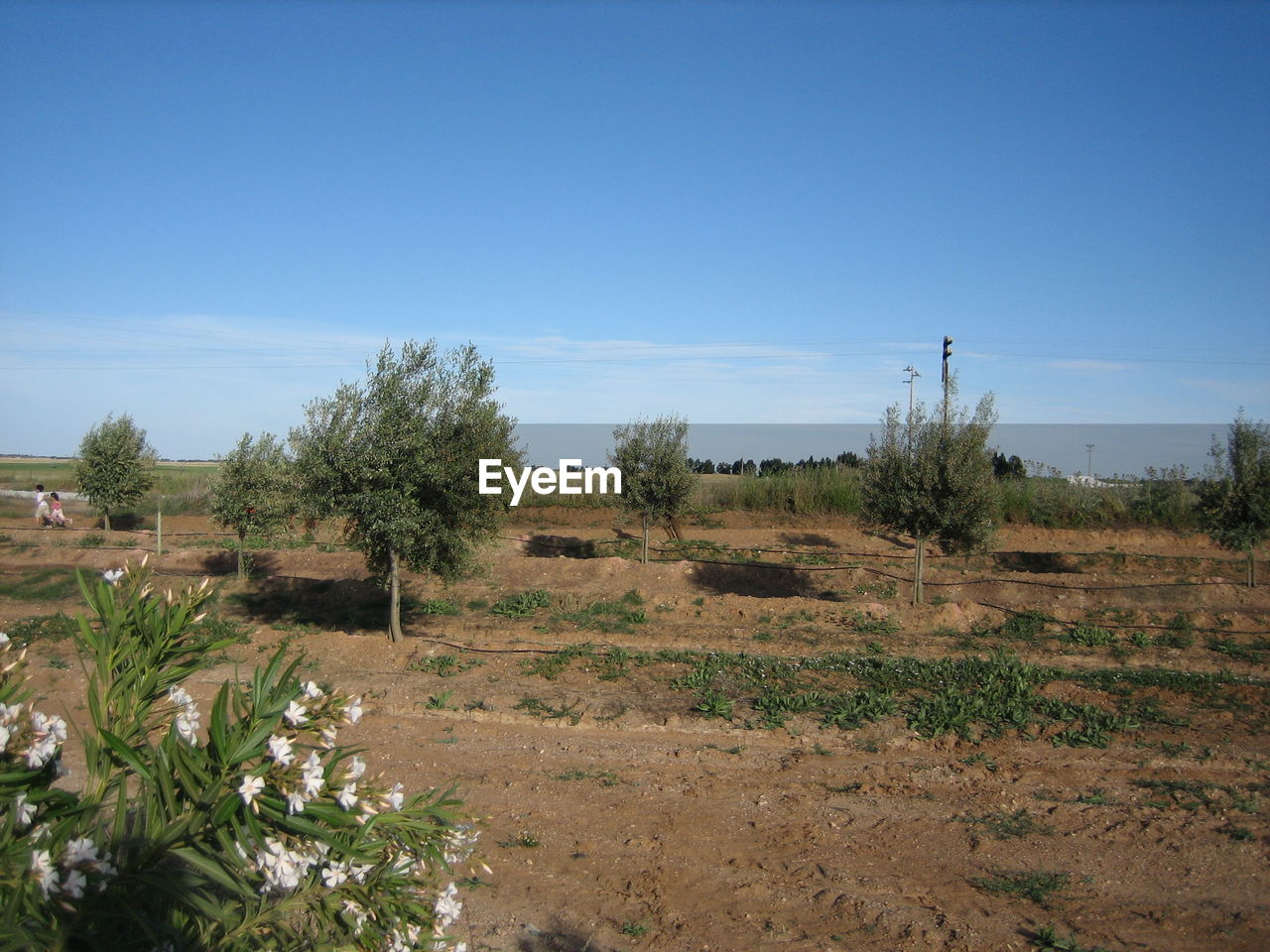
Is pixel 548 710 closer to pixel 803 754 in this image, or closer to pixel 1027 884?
pixel 803 754

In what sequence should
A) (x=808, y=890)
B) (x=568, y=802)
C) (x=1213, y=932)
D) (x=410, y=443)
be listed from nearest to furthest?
1. (x=1213, y=932)
2. (x=808, y=890)
3. (x=568, y=802)
4. (x=410, y=443)

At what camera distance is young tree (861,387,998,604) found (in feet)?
57.3

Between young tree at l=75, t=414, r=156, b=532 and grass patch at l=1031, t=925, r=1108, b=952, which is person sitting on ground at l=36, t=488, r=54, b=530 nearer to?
young tree at l=75, t=414, r=156, b=532

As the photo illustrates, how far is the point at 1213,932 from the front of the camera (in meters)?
6.07

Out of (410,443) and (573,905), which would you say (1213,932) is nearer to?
(573,905)

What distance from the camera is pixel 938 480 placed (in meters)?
17.5

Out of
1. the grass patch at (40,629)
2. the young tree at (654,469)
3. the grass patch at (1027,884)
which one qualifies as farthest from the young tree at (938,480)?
the grass patch at (40,629)

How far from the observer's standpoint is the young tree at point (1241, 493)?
820 inches

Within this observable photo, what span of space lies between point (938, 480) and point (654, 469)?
8.47 m

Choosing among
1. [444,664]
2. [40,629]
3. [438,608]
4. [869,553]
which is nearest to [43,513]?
[40,629]

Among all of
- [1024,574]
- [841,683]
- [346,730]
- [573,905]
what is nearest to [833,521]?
[1024,574]

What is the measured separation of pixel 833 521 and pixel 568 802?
91.3 feet

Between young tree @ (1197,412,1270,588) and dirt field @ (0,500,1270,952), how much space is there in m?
1.24

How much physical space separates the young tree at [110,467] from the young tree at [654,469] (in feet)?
51.5
